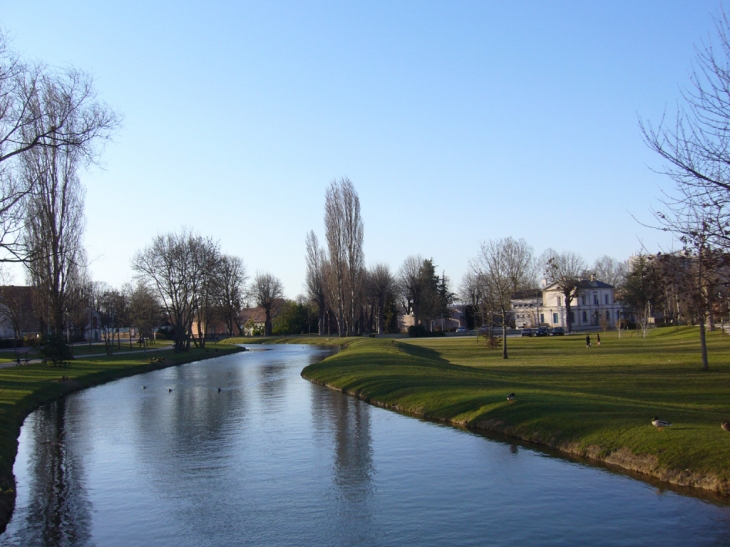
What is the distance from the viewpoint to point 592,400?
21.4m

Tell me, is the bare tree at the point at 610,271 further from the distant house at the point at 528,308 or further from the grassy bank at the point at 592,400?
the grassy bank at the point at 592,400

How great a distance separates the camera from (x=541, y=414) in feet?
64.5

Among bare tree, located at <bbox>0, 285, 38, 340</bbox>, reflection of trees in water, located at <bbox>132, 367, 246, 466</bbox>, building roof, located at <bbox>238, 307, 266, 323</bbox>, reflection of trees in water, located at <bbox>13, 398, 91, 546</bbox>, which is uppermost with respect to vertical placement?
bare tree, located at <bbox>0, 285, 38, 340</bbox>

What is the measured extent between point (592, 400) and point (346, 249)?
72.2 metres

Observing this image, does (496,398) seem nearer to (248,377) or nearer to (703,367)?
(703,367)

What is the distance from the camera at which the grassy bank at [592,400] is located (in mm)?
14586

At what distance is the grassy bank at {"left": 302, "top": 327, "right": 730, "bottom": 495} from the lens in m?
14.6

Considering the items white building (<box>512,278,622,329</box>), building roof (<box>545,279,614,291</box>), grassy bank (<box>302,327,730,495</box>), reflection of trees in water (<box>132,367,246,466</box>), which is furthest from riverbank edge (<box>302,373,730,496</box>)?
white building (<box>512,278,622,329</box>)

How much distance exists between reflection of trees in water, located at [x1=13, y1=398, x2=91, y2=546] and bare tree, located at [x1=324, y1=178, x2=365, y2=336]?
70.4 metres

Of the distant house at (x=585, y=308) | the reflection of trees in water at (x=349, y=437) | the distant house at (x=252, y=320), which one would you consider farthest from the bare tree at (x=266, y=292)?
the reflection of trees in water at (x=349, y=437)

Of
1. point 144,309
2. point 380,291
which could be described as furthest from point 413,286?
→ point 144,309

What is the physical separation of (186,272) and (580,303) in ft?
238

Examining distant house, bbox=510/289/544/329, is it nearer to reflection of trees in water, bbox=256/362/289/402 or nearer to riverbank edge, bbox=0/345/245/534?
riverbank edge, bbox=0/345/245/534

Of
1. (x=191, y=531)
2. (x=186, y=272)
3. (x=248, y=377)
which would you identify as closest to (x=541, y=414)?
(x=191, y=531)
